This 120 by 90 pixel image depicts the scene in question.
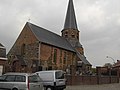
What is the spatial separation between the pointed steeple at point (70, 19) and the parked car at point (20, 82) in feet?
160

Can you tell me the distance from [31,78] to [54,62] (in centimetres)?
3197

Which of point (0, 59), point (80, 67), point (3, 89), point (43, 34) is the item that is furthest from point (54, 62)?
point (3, 89)

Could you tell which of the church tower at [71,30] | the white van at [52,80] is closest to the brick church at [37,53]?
the church tower at [71,30]

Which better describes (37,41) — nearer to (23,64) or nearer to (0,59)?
(23,64)

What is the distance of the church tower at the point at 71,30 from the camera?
62.7 meters

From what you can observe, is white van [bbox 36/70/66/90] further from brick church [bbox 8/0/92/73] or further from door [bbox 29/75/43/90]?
brick church [bbox 8/0/92/73]

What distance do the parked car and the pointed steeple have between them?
48.6m

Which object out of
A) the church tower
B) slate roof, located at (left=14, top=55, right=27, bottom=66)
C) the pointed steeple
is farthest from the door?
the pointed steeple

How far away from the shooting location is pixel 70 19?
6450cm

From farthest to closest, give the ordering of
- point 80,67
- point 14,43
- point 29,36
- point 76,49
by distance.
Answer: point 76,49
point 80,67
point 14,43
point 29,36

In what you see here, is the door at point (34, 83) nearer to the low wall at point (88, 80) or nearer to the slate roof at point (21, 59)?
the low wall at point (88, 80)

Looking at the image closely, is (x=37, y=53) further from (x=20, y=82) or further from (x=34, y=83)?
(x=20, y=82)

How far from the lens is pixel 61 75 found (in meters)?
21.0

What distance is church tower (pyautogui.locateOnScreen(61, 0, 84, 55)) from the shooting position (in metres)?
62.7
